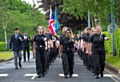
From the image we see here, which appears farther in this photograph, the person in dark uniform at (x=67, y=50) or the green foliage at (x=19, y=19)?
the green foliage at (x=19, y=19)

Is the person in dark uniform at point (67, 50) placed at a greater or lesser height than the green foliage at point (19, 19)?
lesser

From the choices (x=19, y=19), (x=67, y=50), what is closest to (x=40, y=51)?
(x=67, y=50)

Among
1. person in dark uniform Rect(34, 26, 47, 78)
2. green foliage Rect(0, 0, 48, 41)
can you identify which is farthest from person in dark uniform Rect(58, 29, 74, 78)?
green foliage Rect(0, 0, 48, 41)

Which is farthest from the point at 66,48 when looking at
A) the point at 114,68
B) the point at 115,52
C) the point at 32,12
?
the point at 32,12

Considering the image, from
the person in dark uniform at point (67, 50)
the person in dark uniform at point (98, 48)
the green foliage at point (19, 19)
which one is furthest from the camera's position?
the green foliage at point (19, 19)

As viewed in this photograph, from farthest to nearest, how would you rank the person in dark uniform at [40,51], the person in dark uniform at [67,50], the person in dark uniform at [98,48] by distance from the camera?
the person in dark uniform at [40,51], the person in dark uniform at [98,48], the person in dark uniform at [67,50]

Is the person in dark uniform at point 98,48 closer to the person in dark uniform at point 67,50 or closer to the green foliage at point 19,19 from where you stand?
the person in dark uniform at point 67,50

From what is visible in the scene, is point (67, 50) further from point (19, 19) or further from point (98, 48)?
point (19, 19)

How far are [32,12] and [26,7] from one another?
31.2 ft

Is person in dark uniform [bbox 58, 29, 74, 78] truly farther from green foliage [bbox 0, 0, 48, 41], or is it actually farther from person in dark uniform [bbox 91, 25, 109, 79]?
green foliage [bbox 0, 0, 48, 41]

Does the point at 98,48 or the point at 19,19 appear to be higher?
the point at 19,19

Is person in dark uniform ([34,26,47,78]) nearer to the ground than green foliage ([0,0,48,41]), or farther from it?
nearer to the ground

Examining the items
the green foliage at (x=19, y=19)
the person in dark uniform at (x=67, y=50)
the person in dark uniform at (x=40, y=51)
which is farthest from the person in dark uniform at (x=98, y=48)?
the green foliage at (x=19, y=19)

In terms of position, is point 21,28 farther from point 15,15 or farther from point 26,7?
point 26,7
